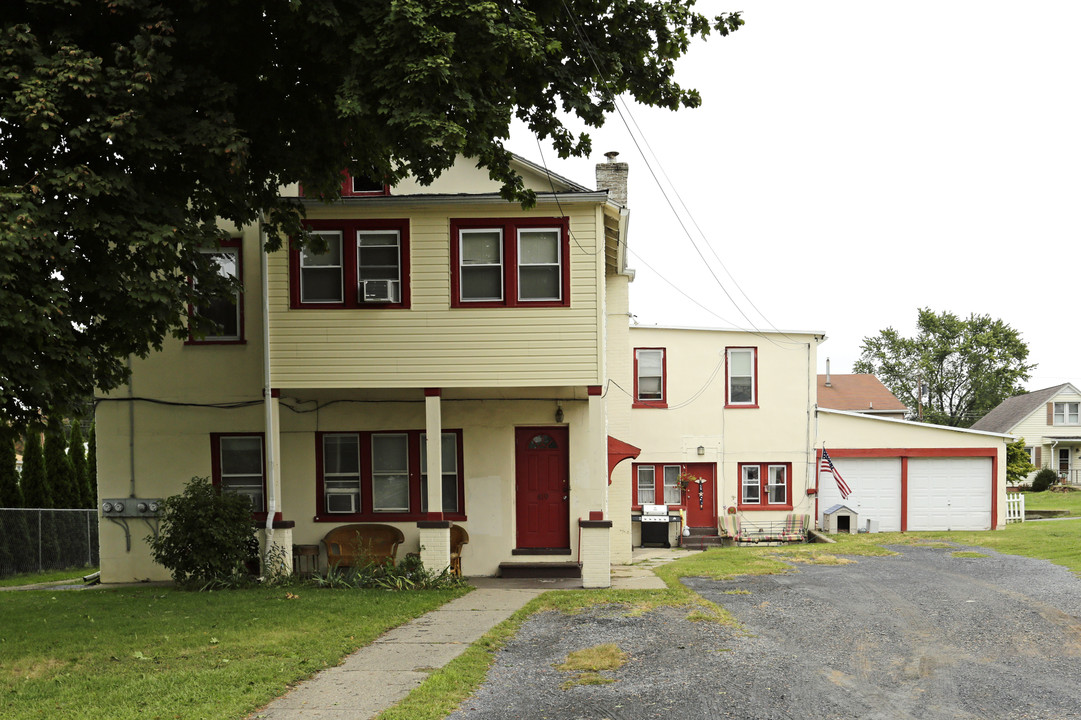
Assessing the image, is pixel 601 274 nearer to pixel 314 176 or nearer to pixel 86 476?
pixel 314 176

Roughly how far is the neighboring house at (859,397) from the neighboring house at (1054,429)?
30.4 feet

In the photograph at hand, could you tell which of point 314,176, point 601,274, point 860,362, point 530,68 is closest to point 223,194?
point 314,176

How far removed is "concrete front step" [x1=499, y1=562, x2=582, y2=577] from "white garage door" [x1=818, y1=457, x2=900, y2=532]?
580 inches

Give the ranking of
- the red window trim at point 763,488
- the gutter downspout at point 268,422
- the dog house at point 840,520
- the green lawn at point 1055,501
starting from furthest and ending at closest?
the green lawn at point 1055,501 < the dog house at point 840,520 < the red window trim at point 763,488 < the gutter downspout at point 268,422

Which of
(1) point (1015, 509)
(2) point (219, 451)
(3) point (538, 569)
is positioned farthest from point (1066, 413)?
(2) point (219, 451)

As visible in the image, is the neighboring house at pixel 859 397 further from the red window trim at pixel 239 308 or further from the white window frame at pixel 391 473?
the red window trim at pixel 239 308

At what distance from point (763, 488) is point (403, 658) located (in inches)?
775

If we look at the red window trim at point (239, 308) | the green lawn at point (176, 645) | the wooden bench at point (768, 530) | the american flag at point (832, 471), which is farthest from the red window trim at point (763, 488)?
the red window trim at point (239, 308)

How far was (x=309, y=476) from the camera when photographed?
15945 millimetres

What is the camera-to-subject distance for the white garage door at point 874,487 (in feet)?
90.5

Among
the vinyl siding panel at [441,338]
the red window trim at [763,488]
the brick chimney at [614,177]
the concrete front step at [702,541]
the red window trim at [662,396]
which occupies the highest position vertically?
the brick chimney at [614,177]

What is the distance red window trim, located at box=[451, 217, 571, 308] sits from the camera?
48.1ft

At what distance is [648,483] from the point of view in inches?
1065

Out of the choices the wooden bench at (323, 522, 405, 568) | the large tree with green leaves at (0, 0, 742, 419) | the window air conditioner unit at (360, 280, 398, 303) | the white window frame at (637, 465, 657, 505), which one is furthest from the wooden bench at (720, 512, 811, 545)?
the large tree with green leaves at (0, 0, 742, 419)
